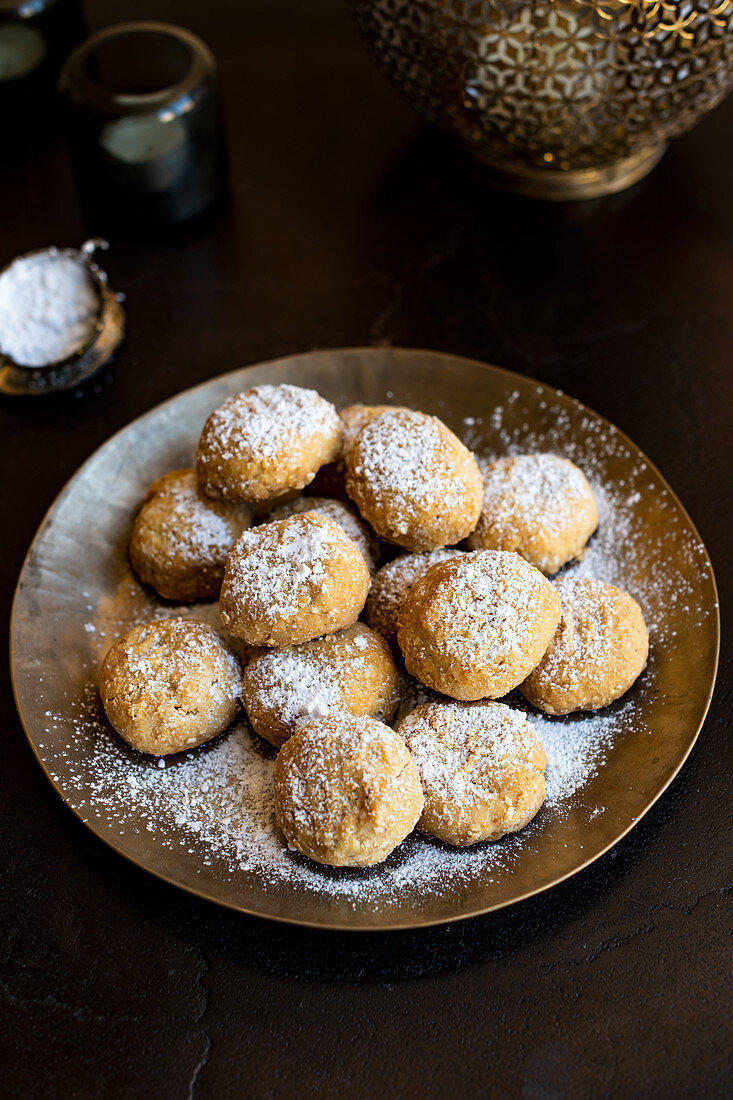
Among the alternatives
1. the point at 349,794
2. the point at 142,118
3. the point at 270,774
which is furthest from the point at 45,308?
the point at 349,794

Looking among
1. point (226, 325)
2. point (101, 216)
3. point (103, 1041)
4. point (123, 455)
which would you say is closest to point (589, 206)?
point (226, 325)

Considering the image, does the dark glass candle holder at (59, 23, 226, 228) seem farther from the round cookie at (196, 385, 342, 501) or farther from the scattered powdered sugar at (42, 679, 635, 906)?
the scattered powdered sugar at (42, 679, 635, 906)

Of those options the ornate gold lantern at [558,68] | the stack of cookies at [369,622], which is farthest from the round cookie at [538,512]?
the ornate gold lantern at [558,68]

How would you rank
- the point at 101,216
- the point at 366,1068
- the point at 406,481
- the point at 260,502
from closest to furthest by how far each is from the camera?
the point at 366,1068 < the point at 406,481 < the point at 260,502 < the point at 101,216

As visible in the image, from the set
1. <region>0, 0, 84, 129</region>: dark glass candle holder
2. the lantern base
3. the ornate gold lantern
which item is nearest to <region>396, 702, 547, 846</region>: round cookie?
the ornate gold lantern

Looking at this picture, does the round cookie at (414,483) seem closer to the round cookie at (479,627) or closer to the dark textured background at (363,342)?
the round cookie at (479,627)

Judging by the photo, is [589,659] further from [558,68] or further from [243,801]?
[558,68]

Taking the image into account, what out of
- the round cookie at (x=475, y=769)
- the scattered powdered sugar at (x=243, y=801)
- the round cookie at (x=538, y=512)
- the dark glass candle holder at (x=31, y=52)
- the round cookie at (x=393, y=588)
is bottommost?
the scattered powdered sugar at (x=243, y=801)

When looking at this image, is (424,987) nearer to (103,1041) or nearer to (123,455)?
(103,1041)
